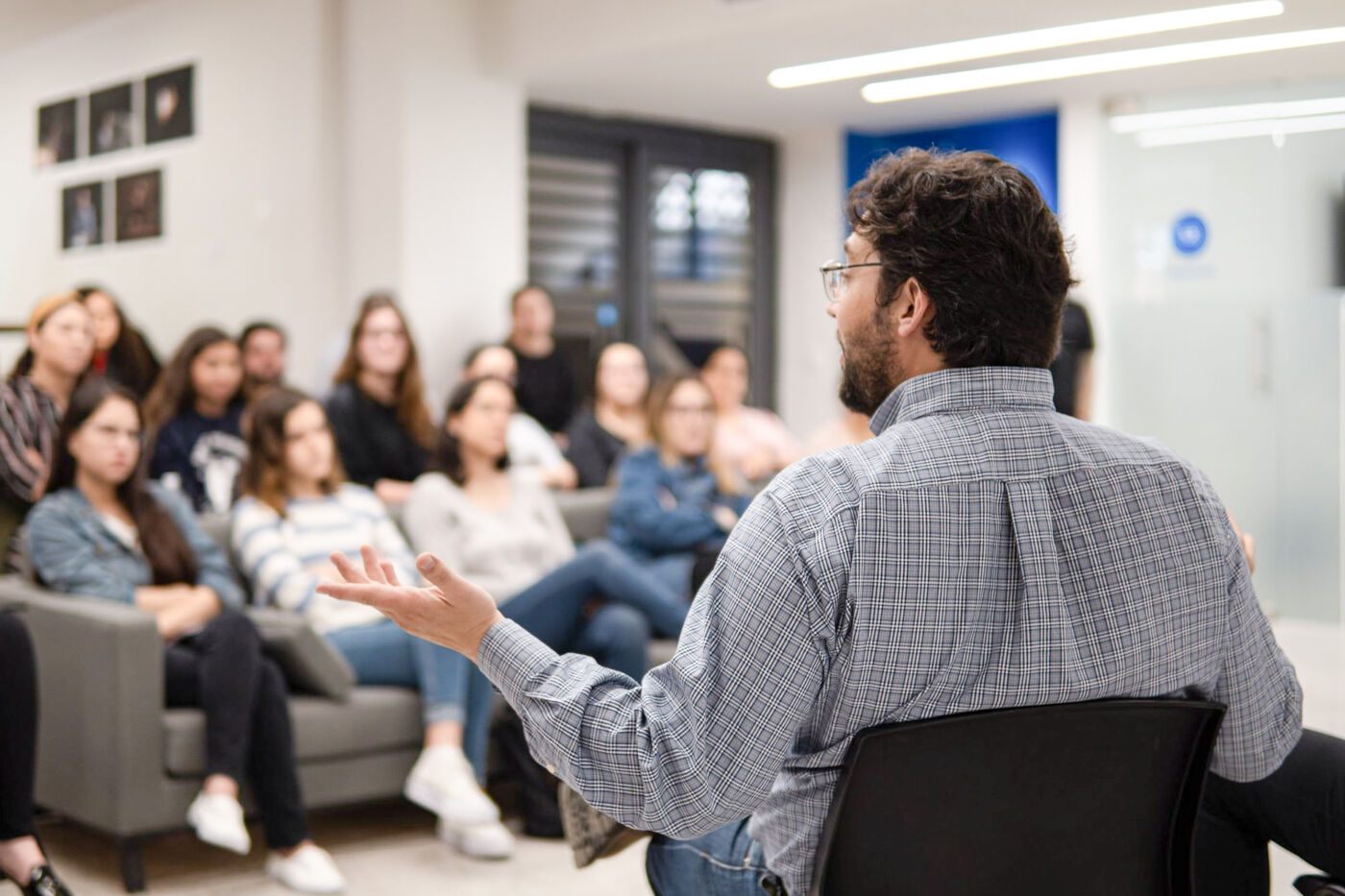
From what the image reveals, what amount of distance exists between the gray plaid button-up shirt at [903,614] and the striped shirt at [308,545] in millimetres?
2383

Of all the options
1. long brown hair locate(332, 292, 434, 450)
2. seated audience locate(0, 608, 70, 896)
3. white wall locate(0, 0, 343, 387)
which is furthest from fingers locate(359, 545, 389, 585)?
white wall locate(0, 0, 343, 387)

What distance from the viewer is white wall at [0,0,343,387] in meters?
6.00

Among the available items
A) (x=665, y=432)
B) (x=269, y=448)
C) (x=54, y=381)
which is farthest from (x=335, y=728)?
(x=54, y=381)

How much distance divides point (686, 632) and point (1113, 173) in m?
5.52

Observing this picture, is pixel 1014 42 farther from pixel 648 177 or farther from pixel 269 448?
pixel 269 448

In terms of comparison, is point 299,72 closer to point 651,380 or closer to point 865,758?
point 651,380

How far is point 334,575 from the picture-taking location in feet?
11.9

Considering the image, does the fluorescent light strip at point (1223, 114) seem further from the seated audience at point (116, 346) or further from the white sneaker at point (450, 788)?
the seated audience at point (116, 346)

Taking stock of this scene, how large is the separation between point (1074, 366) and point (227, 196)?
396 cm

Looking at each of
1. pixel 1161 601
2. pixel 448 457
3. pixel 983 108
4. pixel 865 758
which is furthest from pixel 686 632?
pixel 983 108

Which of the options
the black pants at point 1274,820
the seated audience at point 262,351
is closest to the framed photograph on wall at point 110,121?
the seated audience at point 262,351

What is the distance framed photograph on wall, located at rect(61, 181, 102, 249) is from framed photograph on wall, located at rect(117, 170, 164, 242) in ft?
0.31

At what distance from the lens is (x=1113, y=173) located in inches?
249

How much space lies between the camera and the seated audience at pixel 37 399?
3688mm
